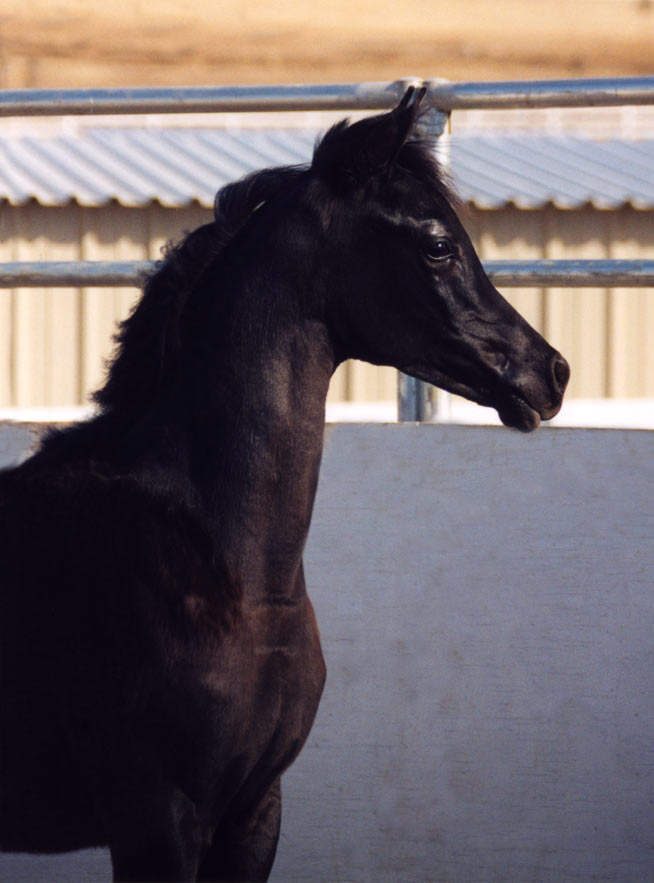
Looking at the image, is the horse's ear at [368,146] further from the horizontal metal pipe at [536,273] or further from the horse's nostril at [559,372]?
the horizontal metal pipe at [536,273]

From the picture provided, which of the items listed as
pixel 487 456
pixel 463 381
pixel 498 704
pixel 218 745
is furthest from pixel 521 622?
pixel 218 745

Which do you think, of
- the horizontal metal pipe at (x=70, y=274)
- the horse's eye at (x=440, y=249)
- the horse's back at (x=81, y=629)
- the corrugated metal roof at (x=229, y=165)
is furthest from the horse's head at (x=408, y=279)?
the corrugated metal roof at (x=229, y=165)

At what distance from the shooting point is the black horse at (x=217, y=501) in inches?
88.0

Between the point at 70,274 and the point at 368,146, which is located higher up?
the point at 368,146

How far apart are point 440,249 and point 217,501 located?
67 centimetres

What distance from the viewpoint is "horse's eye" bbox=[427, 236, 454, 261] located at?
245cm

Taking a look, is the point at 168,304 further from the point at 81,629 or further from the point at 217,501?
the point at 81,629

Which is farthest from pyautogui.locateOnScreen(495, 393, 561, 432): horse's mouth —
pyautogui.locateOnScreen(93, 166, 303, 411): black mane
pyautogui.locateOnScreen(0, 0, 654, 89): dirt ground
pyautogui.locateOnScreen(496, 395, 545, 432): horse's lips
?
pyautogui.locateOnScreen(0, 0, 654, 89): dirt ground

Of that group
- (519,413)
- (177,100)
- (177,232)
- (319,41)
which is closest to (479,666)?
(519,413)

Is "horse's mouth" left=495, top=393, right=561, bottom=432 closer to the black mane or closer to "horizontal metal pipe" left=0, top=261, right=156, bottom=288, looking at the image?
the black mane

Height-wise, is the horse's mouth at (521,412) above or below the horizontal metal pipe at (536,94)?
below

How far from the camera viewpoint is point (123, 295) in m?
8.69

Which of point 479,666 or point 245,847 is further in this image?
point 479,666

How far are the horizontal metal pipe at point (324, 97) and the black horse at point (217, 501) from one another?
965 mm
